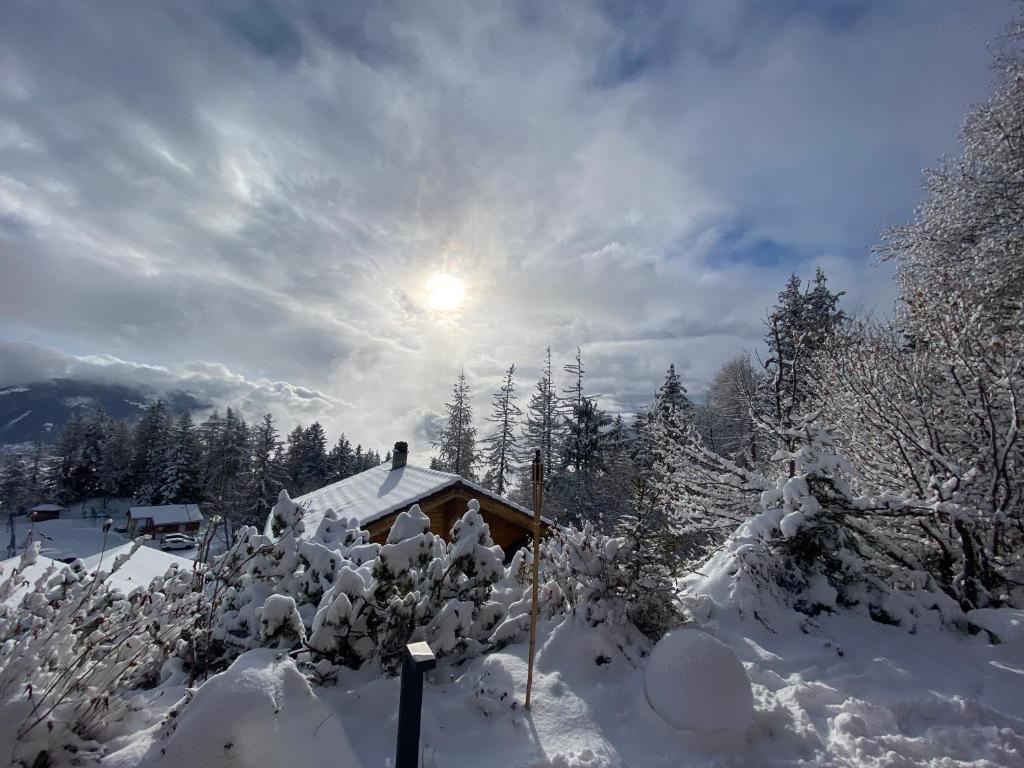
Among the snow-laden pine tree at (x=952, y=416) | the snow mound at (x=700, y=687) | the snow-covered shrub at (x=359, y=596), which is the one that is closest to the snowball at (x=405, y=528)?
the snow-covered shrub at (x=359, y=596)

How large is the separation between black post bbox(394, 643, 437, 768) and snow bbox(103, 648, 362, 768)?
383 mm

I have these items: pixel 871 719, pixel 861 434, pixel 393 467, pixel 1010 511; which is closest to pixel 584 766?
pixel 871 719

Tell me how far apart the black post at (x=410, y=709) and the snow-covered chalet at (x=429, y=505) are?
7669 millimetres

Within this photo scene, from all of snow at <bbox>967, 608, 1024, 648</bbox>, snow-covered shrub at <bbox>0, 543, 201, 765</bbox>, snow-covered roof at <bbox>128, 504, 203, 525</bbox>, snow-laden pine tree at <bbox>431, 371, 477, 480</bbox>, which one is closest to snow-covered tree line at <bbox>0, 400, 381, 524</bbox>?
snow-covered roof at <bbox>128, 504, 203, 525</bbox>

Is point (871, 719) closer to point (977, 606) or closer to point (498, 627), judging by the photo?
point (498, 627)

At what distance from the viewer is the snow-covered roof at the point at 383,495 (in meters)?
10.4

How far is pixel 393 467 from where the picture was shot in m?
16.8

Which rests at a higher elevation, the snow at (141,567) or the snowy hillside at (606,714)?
the snowy hillside at (606,714)

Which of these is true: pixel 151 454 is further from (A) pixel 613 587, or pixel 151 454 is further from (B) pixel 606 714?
(B) pixel 606 714

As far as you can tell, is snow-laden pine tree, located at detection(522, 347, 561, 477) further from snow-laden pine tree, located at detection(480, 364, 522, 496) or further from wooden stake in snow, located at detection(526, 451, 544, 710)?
wooden stake in snow, located at detection(526, 451, 544, 710)

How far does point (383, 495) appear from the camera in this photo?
39.2 ft

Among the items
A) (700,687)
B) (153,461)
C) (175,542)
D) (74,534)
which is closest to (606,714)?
(700,687)

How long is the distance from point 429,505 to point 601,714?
27.8ft

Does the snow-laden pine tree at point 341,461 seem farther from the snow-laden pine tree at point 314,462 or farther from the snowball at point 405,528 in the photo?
the snowball at point 405,528
